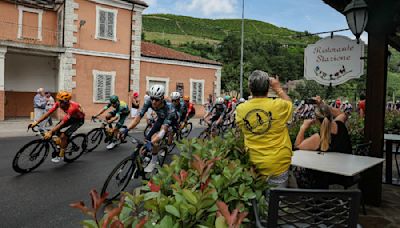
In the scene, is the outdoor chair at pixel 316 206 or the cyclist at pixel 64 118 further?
the cyclist at pixel 64 118

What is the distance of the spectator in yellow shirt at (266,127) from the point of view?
121 inches

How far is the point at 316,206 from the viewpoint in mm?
2020

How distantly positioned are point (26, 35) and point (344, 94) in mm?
41985

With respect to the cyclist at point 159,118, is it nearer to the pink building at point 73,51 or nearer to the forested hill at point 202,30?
the pink building at point 73,51

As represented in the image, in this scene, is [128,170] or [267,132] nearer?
[267,132]

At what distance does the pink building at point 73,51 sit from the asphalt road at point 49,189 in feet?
37.4

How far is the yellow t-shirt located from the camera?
3.08 m

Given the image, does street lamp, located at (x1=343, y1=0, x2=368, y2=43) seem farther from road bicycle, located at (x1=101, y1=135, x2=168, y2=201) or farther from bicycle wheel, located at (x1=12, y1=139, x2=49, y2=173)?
bicycle wheel, located at (x1=12, y1=139, x2=49, y2=173)

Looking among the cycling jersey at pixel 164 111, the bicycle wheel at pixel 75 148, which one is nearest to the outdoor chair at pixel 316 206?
the cycling jersey at pixel 164 111

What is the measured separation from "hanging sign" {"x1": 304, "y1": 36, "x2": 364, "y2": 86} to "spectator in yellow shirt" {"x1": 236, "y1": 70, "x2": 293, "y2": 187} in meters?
2.82

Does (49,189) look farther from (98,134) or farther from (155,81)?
(155,81)

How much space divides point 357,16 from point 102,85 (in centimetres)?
1833

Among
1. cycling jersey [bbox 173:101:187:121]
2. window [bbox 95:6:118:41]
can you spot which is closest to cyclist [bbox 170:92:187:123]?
cycling jersey [bbox 173:101:187:121]

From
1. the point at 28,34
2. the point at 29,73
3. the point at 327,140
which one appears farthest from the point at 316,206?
the point at 29,73
